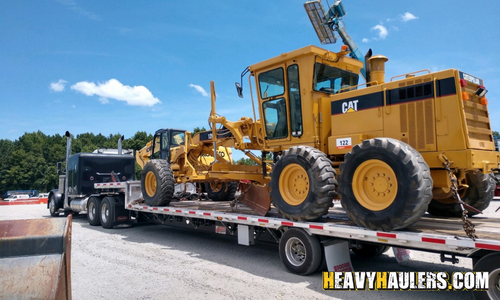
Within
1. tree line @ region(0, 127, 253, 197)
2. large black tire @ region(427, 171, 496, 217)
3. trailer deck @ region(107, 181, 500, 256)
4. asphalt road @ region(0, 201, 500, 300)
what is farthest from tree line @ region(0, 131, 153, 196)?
large black tire @ region(427, 171, 496, 217)

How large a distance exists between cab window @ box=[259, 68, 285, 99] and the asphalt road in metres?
3.41

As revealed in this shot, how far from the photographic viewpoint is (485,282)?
4.25 m

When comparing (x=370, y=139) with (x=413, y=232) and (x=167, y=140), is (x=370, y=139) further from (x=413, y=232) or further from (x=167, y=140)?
(x=167, y=140)

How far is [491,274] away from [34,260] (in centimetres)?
488

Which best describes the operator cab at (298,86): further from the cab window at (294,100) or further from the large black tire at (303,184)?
the large black tire at (303,184)

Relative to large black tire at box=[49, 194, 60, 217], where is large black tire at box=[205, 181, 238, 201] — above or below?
above

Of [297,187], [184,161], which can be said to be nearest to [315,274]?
[297,187]

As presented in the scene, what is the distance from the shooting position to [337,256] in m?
6.07

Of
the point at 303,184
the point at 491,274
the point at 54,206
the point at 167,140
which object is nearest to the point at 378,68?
the point at 303,184

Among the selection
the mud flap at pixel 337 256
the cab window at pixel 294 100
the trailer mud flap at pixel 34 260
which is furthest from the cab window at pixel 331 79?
the trailer mud flap at pixel 34 260

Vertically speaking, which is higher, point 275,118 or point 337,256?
point 275,118

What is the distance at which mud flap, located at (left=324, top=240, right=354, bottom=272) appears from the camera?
5961mm

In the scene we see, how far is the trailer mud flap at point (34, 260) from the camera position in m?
3.58

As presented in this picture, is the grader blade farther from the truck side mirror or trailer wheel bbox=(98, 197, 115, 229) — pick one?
trailer wheel bbox=(98, 197, 115, 229)
